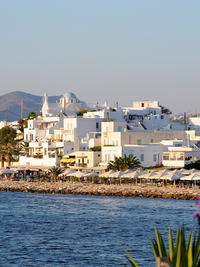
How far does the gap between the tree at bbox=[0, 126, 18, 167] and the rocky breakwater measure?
23781 millimetres

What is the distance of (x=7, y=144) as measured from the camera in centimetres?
9606

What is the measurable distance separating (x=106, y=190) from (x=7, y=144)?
4170 cm

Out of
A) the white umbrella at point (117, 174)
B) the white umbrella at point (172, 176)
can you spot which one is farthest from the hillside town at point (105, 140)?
the white umbrella at point (172, 176)

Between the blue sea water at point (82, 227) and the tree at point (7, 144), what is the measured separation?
37.6 m

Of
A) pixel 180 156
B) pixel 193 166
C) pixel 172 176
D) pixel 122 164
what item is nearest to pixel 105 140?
pixel 122 164

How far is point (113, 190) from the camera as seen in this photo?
189 ft

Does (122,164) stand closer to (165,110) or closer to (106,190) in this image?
(106,190)

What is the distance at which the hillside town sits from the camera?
2788 inches

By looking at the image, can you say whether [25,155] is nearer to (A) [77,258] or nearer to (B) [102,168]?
(B) [102,168]

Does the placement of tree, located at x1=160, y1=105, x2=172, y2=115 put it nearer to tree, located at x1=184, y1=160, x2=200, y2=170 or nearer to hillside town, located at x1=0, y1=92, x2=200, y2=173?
hillside town, located at x1=0, y1=92, x2=200, y2=173

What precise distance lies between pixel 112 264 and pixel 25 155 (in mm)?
69043

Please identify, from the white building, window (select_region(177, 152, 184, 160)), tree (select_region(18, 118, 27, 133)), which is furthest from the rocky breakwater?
the white building

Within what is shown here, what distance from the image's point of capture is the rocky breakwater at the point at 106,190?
53.0m

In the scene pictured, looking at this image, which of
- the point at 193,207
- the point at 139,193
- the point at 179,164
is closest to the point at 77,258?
the point at 193,207
